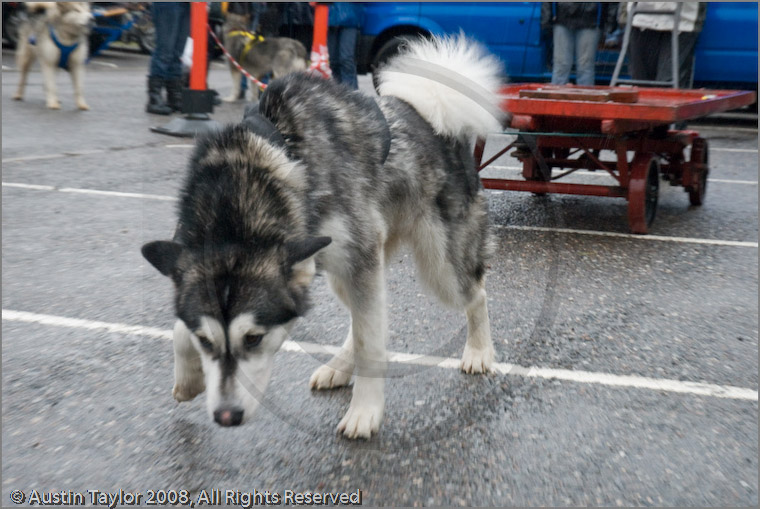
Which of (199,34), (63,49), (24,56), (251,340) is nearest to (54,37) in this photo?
(63,49)

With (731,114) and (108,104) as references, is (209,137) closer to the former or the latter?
(108,104)

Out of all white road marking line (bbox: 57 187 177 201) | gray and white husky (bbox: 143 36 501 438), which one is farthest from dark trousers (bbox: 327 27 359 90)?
gray and white husky (bbox: 143 36 501 438)

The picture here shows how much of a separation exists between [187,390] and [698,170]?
5.53 metres

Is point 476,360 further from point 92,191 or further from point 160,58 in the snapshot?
point 160,58

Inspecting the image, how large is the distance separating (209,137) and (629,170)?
429 cm

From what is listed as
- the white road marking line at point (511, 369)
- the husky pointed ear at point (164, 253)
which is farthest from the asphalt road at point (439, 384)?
the husky pointed ear at point (164, 253)

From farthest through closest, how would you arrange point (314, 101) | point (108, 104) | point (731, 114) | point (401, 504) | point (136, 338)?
point (731, 114) < point (108, 104) < point (136, 338) < point (314, 101) < point (401, 504)

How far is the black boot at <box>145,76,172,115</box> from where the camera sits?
406 inches

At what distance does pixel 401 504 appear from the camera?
235 centimetres

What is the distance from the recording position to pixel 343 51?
1080cm

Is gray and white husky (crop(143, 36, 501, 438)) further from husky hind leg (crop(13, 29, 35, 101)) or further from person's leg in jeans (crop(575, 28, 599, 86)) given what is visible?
husky hind leg (crop(13, 29, 35, 101))

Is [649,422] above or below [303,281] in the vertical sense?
below

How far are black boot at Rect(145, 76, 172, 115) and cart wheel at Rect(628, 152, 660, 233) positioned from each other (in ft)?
23.8

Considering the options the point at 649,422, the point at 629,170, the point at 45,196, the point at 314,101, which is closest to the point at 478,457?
the point at 649,422
